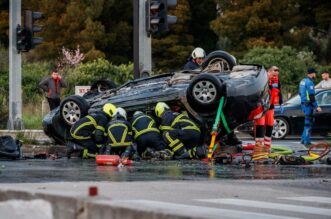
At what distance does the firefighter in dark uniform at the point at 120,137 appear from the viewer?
17.8m

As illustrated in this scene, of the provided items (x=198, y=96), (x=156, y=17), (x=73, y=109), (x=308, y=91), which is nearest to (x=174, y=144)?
(x=198, y=96)

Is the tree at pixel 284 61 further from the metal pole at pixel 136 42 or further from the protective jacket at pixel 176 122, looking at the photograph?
the protective jacket at pixel 176 122

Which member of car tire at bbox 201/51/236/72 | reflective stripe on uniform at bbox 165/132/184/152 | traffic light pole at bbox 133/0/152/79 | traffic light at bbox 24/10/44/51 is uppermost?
traffic light at bbox 24/10/44/51

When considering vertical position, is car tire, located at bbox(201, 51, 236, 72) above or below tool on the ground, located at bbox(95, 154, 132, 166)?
above

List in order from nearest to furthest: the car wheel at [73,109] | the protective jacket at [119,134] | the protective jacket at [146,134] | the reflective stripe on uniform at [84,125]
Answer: the protective jacket at [119,134]
the protective jacket at [146,134]
the reflective stripe on uniform at [84,125]
the car wheel at [73,109]

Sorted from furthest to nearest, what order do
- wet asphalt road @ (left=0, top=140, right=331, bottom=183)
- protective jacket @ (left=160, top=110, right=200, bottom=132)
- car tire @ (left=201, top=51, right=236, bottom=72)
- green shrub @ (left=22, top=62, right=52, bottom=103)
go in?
1. green shrub @ (left=22, top=62, right=52, bottom=103)
2. car tire @ (left=201, top=51, right=236, bottom=72)
3. protective jacket @ (left=160, top=110, right=200, bottom=132)
4. wet asphalt road @ (left=0, top=140, right=331, bottom=183)

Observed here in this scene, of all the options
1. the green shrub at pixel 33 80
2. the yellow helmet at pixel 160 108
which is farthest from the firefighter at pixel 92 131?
the green shrub at pixel 33 80

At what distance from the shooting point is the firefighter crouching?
58.5ft

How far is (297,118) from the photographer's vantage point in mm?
29328

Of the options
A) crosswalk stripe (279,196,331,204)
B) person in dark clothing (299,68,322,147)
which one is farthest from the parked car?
crosswalk stripe (279,196,331,204)

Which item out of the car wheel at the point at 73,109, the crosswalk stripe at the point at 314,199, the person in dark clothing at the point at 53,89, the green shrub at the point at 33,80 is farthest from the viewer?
the green shrub at the point at 33,80

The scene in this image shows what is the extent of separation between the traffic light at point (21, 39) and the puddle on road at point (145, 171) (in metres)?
10.7

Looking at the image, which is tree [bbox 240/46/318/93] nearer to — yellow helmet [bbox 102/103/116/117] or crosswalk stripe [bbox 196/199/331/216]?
yellow helmet [bbox 102/103/116/117]

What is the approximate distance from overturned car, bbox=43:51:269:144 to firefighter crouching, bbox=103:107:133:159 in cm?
128
